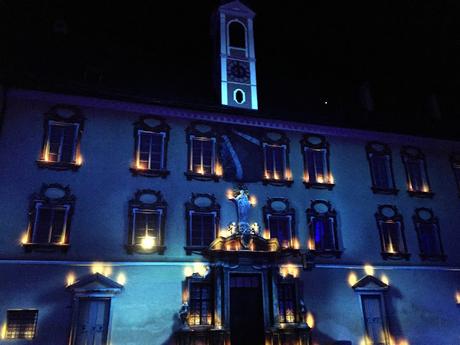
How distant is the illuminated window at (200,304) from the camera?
55.8ft

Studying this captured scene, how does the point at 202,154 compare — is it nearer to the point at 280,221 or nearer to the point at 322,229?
the point at 280,221

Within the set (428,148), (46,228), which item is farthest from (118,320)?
(428,148)

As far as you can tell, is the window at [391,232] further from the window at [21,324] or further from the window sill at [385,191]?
the window at [21,324]

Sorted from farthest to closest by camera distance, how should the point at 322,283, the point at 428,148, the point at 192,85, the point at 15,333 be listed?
the point at 428,148 → the point at 192,85 → the point at 322,283 → the point at 15,333

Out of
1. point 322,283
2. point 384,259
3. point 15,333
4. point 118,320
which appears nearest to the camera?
point 15,333

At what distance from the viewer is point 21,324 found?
1508cm

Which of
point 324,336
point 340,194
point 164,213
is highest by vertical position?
point 340,194

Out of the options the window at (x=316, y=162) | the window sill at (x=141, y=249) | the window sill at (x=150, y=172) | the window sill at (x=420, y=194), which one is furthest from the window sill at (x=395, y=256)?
the window sill at (x=150, y=172)

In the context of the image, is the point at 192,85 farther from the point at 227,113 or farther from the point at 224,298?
the point at 224,298

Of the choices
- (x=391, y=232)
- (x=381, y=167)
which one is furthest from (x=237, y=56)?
(x=391, y=232)

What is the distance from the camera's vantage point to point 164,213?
1784 cm

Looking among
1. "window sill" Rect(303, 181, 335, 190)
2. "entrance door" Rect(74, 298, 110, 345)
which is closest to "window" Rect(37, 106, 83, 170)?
"entrance door" Rect(74, 298, 110, 345)

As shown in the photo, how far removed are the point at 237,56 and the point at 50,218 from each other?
12093 mm

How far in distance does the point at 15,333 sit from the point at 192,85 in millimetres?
13656
